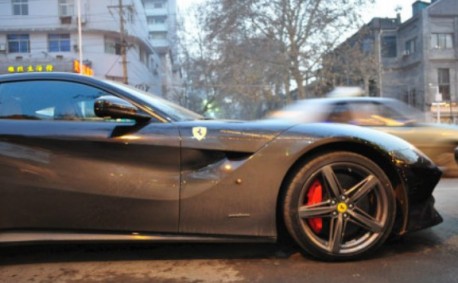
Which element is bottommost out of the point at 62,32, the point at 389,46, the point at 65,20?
the point at 389,46

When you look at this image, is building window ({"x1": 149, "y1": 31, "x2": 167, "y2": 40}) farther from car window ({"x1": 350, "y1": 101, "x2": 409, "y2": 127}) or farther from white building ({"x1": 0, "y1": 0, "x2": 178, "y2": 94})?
car window ({"x1": 350, "y1": 101, "x2": 409, "y2": 127})

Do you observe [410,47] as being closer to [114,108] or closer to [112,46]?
[112,46]

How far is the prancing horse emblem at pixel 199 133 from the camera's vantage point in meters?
3.38

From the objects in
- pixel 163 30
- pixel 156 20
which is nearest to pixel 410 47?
pixel 163 30

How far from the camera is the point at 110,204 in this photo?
3.33m

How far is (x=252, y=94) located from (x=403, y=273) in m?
41.2

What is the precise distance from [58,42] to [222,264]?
137 ft

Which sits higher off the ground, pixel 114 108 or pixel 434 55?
pixel 434 55

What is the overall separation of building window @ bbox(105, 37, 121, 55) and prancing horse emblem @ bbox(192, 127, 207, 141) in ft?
136

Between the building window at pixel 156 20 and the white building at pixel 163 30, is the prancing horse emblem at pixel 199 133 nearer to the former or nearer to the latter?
the white building at pixel 163 30

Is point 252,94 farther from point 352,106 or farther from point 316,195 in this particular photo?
point 316,195

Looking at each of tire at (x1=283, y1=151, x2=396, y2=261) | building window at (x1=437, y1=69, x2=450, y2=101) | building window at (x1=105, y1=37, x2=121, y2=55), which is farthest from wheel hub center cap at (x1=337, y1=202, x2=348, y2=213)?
building window at (x1=437, y1=69, x2=450, y2=101)

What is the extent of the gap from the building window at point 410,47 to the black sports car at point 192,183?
161 ft

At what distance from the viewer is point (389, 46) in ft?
176
